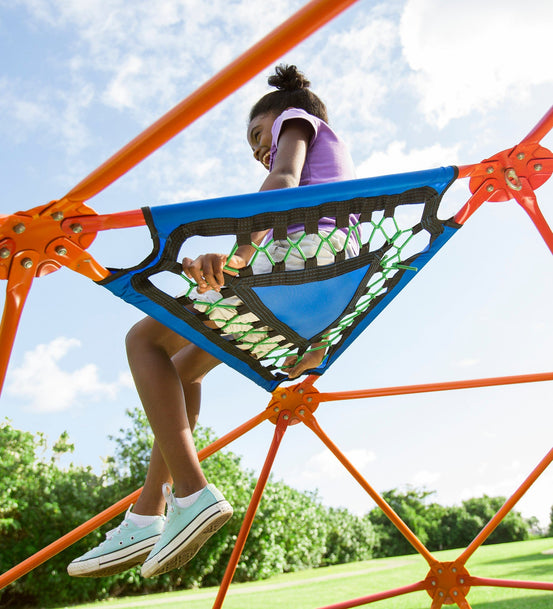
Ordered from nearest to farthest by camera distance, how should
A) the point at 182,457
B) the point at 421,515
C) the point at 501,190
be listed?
the point at 182,457 < the point at 501,190 < the point at 421,515

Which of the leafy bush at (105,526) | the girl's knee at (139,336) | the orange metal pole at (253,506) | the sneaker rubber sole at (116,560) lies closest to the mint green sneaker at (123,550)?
the sneaker rubber sole at (116,560)

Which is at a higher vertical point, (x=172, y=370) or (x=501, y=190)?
(x=501, y=190)

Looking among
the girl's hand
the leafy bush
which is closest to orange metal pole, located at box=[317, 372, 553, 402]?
the girl's hand

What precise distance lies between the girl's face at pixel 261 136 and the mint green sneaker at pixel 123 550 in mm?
1105

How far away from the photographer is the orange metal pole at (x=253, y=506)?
7.33 feet

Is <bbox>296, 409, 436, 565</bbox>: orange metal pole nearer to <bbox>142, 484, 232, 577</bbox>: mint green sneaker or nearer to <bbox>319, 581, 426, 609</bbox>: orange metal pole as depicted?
<bbox>319, 581, 426, 609</bbox>: orange metal pole

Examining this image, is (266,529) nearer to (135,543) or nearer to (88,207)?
(135,543)

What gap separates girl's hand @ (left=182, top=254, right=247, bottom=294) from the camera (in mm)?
1145

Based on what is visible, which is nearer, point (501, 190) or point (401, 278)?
point (501, 190)

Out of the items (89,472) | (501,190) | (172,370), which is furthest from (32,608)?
(501,190)

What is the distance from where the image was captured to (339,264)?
1.37 metres

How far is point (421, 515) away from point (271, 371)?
18197 millimetres

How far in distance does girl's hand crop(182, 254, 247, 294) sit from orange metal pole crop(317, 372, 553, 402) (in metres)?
1.34

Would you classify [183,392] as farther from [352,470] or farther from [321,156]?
[352,470]
